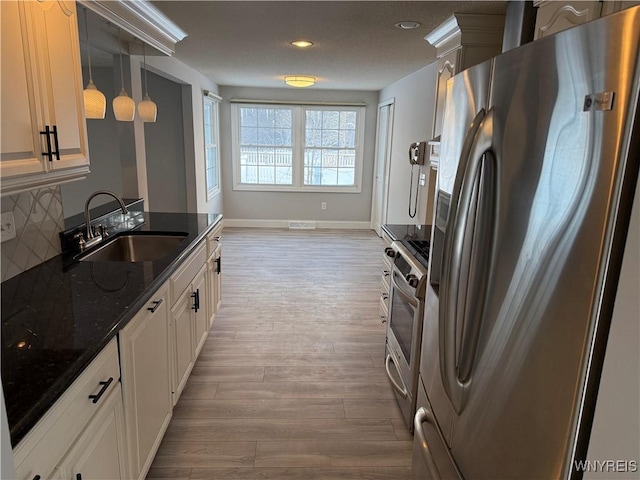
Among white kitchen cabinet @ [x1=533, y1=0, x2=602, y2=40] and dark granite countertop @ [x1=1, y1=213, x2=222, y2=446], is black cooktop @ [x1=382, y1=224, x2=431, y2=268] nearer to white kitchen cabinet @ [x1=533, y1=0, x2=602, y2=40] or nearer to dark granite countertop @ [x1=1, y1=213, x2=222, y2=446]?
white kitchen cabinet @ [x1=533, y1=0, x2=602, y2=40]

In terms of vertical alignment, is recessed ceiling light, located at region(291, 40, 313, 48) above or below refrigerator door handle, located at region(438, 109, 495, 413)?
above

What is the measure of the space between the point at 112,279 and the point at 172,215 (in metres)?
1.60

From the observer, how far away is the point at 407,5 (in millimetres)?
2387

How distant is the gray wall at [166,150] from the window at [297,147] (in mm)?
1730

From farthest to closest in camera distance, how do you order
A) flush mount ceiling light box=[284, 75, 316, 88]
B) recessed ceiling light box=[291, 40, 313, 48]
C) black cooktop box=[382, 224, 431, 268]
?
1. flush mount ceiling light box=[284, 75, 316, 88]
2. recessed ceiling light box=[291, 40, 313, 48]
3. black cooktop box=[382, 224, 431, 268]

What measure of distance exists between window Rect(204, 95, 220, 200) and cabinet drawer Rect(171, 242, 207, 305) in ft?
11.4

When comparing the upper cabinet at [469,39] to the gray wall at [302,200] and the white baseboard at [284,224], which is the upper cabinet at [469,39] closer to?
the gray wall at [302,200]

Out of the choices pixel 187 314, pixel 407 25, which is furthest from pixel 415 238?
pixel 187 314

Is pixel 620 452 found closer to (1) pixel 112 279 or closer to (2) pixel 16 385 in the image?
(2) pixel 16 385

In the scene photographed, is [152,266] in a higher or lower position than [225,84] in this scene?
lower

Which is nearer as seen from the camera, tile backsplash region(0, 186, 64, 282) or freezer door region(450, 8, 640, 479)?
freezer door region(450, 8, 640, 479)

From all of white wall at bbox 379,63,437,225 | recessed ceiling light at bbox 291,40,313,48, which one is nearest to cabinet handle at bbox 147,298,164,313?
recessed ceiling light at bbox 291,40,313,48

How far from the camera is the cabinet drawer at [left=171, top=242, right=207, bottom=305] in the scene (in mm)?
2169

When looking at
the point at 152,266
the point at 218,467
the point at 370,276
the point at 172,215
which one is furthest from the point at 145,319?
the point at 370,276
